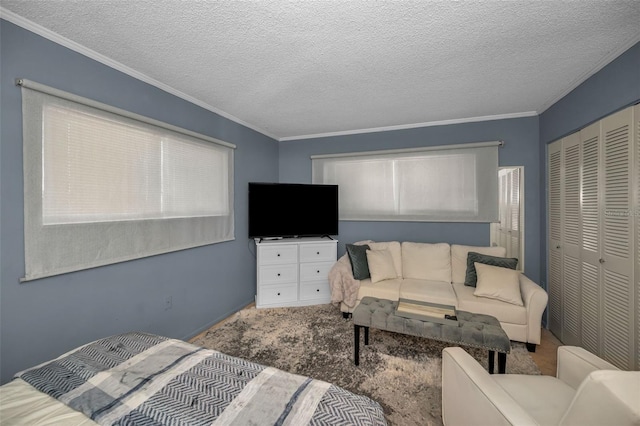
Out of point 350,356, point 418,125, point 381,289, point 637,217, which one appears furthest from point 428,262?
point 418,125

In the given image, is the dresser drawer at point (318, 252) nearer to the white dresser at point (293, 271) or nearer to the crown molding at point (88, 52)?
the white dresser at point (293, 271)

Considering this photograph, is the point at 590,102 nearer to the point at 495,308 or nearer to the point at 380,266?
the point at 495,308

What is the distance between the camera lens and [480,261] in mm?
2822

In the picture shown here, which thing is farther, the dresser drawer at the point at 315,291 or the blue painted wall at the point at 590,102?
the dresser drawer at the point at 315,291

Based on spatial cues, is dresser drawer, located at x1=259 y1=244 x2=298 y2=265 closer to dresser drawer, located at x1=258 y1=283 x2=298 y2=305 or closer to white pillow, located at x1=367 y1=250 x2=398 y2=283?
dresser drawer, located at x1=258 y1=283 x2=298 y2=305

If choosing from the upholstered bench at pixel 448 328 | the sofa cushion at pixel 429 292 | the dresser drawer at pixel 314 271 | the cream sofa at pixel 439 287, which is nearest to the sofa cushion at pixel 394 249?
the cream sofa at pixel 439 287

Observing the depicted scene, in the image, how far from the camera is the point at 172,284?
7.94ft

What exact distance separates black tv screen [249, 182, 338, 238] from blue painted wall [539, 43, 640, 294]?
8.38 ft

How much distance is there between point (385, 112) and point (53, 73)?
295 centimetres

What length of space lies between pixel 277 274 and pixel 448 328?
2.16 meters

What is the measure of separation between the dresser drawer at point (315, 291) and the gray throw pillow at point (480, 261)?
5.78 ft

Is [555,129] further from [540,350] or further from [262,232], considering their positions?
[262,232]

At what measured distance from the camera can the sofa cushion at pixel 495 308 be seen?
2336mm

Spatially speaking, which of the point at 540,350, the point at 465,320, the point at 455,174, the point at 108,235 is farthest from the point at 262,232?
the point at 540,350
